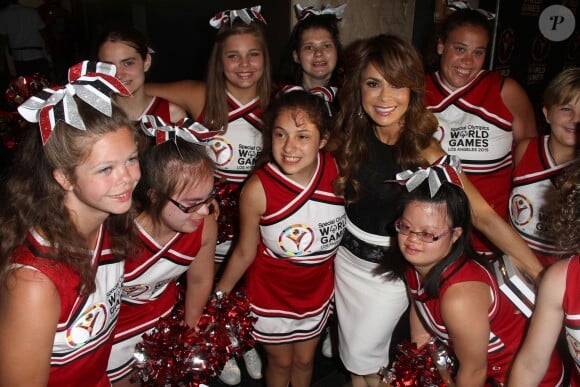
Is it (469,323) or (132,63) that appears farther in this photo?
(132,63)

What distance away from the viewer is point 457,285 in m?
1.73

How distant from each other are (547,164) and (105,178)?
190cm

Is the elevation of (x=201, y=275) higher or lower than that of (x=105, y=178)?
lower

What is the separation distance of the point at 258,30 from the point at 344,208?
1.12m

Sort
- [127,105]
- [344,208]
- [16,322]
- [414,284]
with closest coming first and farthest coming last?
[16,322], [414,284], [344,208], [127,105]

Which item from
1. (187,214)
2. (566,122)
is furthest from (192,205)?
(566,122)

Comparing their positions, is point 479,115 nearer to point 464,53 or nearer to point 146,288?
point 464,53

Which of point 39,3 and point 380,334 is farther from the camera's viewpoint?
point 39,3

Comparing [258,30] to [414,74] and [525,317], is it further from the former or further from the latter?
[525,317]

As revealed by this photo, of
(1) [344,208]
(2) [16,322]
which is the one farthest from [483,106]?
(2) [16,322]

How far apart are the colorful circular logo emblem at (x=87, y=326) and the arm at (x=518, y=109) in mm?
2185

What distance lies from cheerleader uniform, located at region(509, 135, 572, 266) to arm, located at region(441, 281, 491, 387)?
0.66 m

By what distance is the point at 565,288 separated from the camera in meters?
1.48

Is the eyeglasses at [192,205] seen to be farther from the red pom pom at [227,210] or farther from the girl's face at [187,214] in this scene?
the red pom pom at [227,210]
